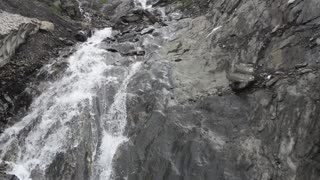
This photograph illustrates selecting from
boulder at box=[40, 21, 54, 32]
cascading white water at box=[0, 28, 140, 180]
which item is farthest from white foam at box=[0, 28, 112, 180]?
Answer: boulder at box=[40, 21, 54, 32]

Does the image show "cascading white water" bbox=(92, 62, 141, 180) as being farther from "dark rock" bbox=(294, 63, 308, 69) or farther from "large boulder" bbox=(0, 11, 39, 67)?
"dark rock" bbox=(294, 63, 308, 69)

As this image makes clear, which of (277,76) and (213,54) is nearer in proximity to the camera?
(277,76)

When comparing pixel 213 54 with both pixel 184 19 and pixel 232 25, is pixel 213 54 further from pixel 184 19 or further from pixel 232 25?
pixel 184 19

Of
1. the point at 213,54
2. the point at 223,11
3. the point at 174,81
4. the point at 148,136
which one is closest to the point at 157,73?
the point at 174,81

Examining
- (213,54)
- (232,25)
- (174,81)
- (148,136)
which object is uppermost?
(232,25)

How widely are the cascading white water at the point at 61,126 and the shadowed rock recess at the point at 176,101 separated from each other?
0.05 m

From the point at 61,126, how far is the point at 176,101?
17.0ft

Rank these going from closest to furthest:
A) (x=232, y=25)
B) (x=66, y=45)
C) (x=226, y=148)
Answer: (x=226, y=148), (x=232, y=25), (x=66, y=45)

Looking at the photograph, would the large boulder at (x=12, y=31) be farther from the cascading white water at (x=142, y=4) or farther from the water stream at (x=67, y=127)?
the cascading white water at (x=142, y=4)

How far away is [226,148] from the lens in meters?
13.7

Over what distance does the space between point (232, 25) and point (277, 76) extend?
198 inches

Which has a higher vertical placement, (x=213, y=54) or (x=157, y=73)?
(x=213, y=54)

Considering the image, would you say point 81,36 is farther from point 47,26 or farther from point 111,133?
point 111,133

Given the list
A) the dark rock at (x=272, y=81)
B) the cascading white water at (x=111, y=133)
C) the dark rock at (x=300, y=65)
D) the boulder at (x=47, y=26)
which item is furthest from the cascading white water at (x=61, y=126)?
the dark rock at (x=300, y=65)
